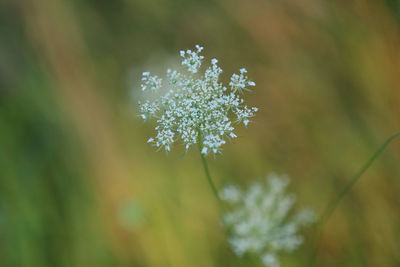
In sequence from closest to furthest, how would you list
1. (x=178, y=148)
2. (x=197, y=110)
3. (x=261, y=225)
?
(x=197, y=110), (x=261, y=225), (x=178, y=148)

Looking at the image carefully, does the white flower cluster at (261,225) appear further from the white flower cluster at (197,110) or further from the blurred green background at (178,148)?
the white flower cluster at (197,110)

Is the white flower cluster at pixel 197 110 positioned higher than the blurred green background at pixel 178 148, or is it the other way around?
the blurred green background at pixel 178 148

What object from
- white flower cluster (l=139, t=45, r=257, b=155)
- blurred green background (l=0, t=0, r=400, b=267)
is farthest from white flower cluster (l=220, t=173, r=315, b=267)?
white flower cluster (l=139, t=45, r=257, b=155)

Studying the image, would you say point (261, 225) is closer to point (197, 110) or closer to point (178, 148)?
point (197, 110)

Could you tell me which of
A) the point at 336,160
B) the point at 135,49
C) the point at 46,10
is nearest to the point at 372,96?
the point at 336,160

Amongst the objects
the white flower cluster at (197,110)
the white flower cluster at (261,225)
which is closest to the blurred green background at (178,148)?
the white flower cluster at (261,225)

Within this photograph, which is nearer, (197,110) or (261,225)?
(197,110)

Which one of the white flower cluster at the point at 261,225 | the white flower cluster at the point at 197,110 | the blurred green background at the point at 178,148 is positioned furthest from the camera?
the blurred green background at the point at 178,148

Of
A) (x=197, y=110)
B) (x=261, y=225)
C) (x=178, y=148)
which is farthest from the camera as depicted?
(x=178, y=148)

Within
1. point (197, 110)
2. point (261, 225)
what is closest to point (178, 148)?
point (261, 225)
